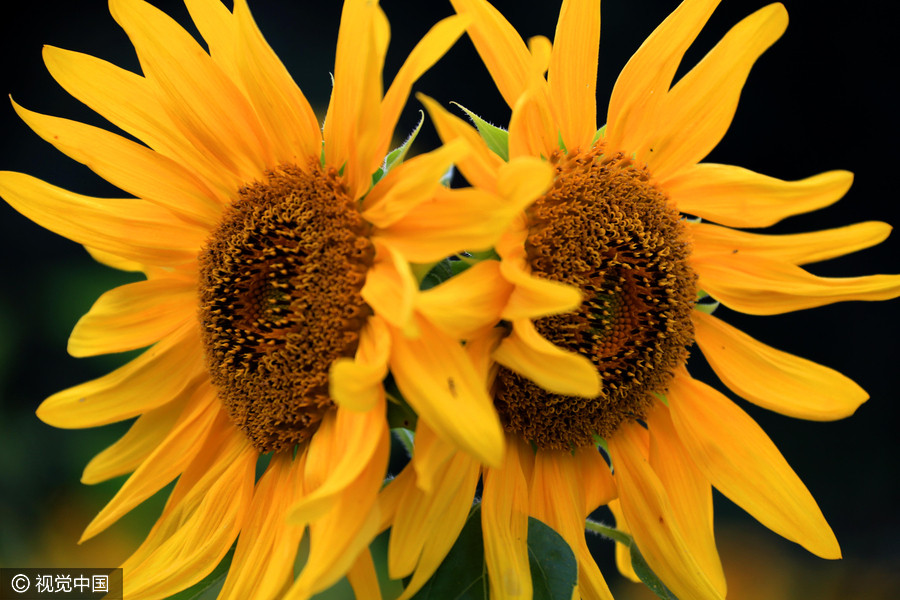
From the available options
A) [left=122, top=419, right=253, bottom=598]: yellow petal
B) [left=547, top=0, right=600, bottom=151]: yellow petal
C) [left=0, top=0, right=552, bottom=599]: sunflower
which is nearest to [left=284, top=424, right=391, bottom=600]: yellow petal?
[left=0, top=0, right=552, bottom=599]: sunflower

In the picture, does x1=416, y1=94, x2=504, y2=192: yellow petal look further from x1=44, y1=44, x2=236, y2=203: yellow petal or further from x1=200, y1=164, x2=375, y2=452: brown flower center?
x1=44, y1=44, x2=236, y2=203: yellow petal

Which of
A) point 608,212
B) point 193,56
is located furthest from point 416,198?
point 193,56

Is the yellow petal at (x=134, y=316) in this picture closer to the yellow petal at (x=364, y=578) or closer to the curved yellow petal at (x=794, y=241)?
the yellow petal at (x=364, y=578)

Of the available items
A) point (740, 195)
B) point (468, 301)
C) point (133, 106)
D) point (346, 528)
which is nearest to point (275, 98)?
point (133, 106)

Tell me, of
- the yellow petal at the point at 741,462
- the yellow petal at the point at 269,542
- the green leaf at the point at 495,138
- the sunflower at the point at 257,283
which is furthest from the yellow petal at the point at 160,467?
the yellow petal at the point at 741,462

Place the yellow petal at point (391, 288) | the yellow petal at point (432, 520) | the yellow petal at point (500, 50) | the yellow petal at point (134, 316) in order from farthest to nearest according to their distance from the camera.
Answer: the yellow petal at point (134, 316), the yellow petal at point (500, 50), the yellow petal at point (432, 520), the yellow petal at point (391, 288)

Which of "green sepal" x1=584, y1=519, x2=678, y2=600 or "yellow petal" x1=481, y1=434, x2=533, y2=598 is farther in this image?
"green sepal" x1=584, y1=519, x2=678, y2=600
